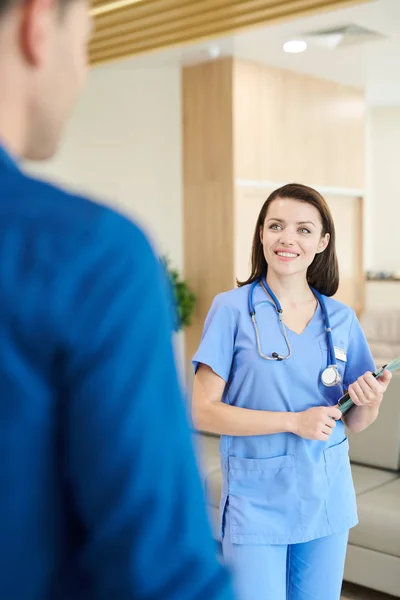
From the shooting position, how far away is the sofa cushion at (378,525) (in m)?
3.20

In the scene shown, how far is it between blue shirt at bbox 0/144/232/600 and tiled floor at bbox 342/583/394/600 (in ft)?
9.99

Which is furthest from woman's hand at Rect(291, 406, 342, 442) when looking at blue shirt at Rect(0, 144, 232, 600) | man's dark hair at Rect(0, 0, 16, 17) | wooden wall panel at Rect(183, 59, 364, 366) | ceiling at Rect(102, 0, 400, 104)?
wooden wall panel at Rect(183, 59, 364, 366)

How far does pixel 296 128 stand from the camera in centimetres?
Answer: 714

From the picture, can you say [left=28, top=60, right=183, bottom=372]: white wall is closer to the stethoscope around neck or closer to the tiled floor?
the tiled floor

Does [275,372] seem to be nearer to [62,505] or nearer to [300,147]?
[62,505]

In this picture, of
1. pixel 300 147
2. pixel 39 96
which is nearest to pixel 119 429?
pixel 39 96

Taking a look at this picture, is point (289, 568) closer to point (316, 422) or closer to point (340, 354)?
point (316, 422)

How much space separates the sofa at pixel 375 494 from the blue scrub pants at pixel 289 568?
574mm

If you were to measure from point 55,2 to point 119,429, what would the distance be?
295mm

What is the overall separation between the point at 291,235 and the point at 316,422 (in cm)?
50

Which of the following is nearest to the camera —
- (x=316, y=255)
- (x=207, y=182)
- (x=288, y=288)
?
(x=288, y=288)

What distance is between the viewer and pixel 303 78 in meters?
7.22

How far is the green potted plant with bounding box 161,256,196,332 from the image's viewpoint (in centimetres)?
658

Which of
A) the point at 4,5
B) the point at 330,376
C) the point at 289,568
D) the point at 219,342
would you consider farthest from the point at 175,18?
the point at 4,5
